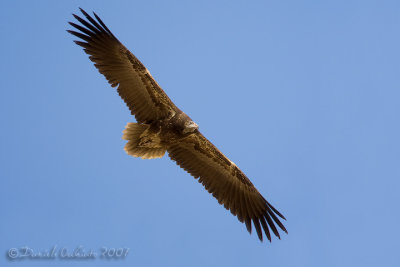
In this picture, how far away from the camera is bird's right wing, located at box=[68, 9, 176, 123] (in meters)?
9.65

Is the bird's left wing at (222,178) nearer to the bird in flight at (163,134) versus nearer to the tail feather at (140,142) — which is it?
the bird in flight at (163,134)

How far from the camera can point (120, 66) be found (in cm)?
977

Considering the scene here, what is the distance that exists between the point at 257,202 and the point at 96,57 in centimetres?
505

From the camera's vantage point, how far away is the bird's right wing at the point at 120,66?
965 cm

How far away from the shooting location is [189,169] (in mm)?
10891

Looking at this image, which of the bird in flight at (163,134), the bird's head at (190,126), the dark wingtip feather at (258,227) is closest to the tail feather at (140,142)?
the bird in flight at (163,134)

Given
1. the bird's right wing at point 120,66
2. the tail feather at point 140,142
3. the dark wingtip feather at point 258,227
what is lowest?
the tail feather at point 140,142

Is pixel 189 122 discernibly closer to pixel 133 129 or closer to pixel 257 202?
pixel 133 129

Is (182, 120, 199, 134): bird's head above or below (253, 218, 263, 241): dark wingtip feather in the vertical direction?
above

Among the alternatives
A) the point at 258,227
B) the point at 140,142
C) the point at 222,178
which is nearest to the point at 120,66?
the point at 140,142

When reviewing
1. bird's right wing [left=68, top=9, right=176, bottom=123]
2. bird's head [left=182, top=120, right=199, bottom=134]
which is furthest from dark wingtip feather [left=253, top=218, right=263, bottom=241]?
bird's right wing [left=68, top=9, right=176, bottom=123]

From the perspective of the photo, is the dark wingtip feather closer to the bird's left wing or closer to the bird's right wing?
the bird's left wing

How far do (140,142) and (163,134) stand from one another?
57 centimetres

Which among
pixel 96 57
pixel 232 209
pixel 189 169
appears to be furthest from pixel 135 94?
pixel 232 209
